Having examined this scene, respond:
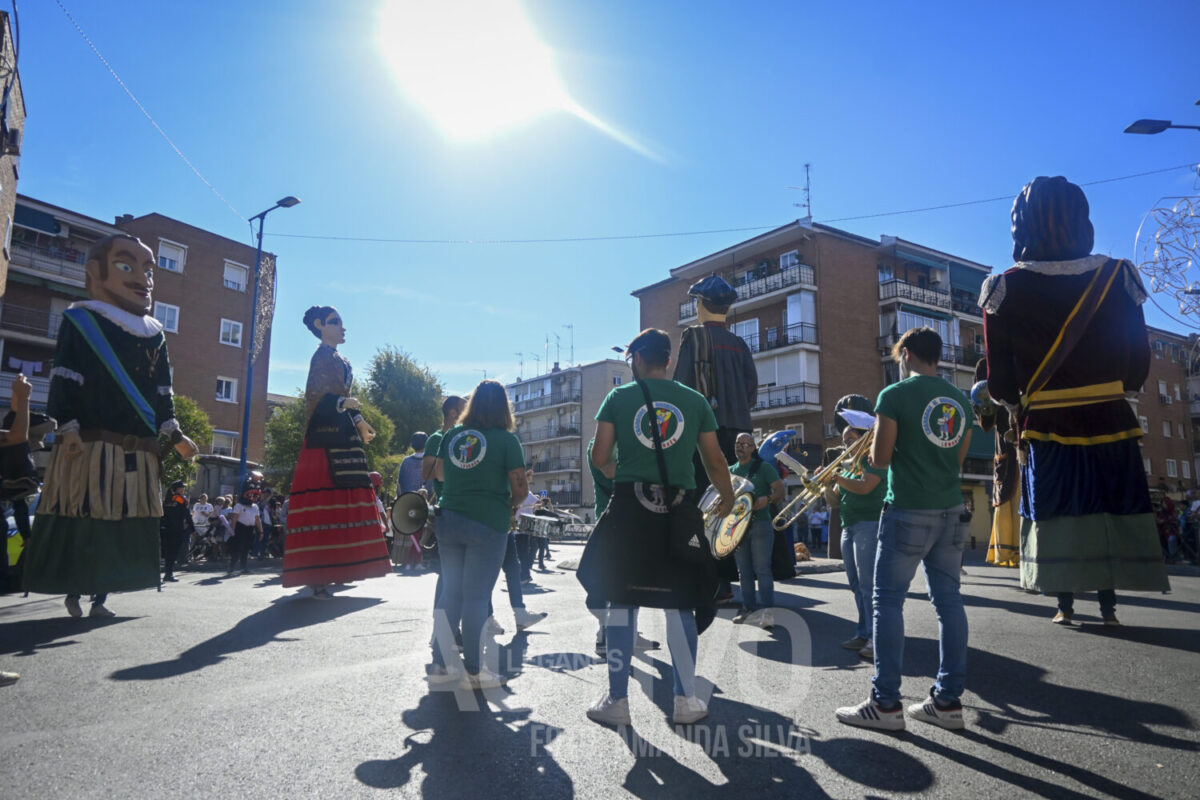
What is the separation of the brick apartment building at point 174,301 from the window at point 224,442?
47 mm

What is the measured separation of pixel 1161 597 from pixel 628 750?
803 cm

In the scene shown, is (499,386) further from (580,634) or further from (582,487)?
(582,487)

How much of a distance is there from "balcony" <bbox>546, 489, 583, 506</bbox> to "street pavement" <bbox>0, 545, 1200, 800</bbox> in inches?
2494

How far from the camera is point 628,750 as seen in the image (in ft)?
10.5

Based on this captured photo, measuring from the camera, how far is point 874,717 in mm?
3473

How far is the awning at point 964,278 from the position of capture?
164 feet

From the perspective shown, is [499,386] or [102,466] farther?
[102,466]

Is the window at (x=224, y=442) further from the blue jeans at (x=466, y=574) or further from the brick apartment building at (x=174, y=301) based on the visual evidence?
the blue jeans at (x=466, y=574)

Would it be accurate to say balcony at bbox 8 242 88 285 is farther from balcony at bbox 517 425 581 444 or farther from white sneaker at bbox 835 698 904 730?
balcony at bbox 517 425 581 444

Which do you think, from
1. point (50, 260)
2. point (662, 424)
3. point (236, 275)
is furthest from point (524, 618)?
point (236, 275)

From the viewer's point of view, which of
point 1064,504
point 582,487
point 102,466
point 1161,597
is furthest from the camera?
point 582,487

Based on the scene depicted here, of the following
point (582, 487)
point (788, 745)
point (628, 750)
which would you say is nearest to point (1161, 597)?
point (788, 745)

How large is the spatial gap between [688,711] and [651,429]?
1281 mm

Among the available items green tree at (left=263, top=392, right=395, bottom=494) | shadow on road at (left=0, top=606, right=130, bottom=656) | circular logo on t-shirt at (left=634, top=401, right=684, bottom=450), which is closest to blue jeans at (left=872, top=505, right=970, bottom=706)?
circular logo on t-shirt at (left=634, top=401, right=684, bottom=450)
